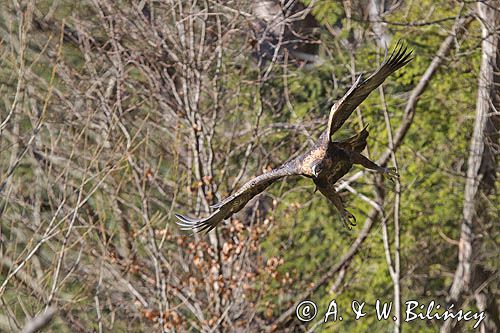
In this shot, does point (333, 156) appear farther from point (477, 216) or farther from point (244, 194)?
point (477, 216)

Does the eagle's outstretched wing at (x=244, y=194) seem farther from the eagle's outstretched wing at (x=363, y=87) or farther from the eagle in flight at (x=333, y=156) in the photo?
the eagle's outstretched wing at (x=363, y=87)

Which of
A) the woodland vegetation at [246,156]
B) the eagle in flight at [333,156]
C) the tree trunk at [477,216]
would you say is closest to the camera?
the eagle in flight at [333,156]

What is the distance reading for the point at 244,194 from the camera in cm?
202

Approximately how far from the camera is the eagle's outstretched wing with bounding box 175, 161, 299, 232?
6.13 feet

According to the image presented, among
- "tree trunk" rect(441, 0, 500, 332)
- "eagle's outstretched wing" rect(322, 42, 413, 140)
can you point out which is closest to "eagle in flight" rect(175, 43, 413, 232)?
"eagle's outstretched wing" rect(322, 42, 413, 140)

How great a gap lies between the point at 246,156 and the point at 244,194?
11.7ft

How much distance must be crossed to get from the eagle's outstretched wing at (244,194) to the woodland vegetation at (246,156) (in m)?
2.82

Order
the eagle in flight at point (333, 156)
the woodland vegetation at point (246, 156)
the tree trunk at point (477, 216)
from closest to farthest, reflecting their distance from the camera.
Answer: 1. the eagle in flight at point (333, 156)
2. the woodland vegetation at point (246, 156)
3. the tree trunk at point (477, 216)

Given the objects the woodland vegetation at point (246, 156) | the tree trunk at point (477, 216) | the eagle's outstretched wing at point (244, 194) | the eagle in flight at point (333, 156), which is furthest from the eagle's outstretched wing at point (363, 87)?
the tree trunk at point (477, 216)

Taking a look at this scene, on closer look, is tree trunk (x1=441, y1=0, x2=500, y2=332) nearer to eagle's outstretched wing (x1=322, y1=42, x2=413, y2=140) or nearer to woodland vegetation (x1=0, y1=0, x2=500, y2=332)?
woodland vegetation (x1=0, y1=0, x2=500, y2=332)

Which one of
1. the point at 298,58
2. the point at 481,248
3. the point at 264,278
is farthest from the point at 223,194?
the point at 481,248

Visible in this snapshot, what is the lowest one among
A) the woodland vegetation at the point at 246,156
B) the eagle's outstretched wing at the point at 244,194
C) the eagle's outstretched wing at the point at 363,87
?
the eagle's outstretched wing at the point at 244,194

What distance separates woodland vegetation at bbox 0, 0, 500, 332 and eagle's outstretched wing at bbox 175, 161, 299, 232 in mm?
2818

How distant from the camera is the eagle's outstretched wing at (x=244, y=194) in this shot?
1.87 meters
